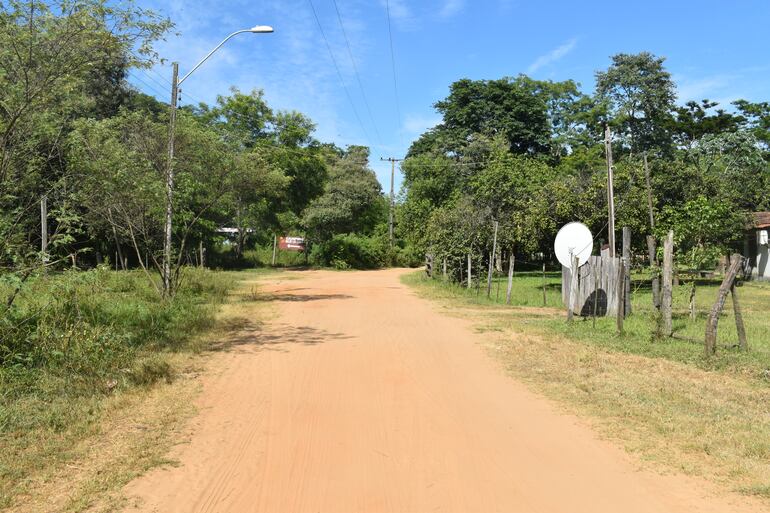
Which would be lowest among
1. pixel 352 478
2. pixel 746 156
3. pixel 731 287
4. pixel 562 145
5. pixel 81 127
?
pixel 352 478

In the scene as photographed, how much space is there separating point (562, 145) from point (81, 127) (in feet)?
151

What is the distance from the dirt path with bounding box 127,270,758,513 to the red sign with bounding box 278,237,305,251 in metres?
40.0

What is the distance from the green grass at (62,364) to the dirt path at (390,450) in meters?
0.95

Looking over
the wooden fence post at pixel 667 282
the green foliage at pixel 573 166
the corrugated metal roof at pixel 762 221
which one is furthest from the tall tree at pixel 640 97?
the wooden fence post at pixel 667 282

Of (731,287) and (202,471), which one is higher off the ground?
(731,287)

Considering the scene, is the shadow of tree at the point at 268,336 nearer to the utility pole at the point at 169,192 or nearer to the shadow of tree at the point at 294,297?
the utility pole at the point at 169,192

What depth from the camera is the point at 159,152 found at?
1486 cm

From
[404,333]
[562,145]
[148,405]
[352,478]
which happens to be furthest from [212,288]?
[562,145]

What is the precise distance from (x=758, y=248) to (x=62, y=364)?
30.2 metres

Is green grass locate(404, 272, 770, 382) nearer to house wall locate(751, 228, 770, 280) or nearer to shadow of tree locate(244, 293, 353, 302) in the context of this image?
shadow of tree locate(244, 293, 353, 302)

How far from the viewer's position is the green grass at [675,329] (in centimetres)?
862

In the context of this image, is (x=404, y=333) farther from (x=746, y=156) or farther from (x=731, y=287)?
(x=746, y=156)

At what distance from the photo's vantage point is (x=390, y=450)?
199 inches

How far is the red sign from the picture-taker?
4870 centimetres
